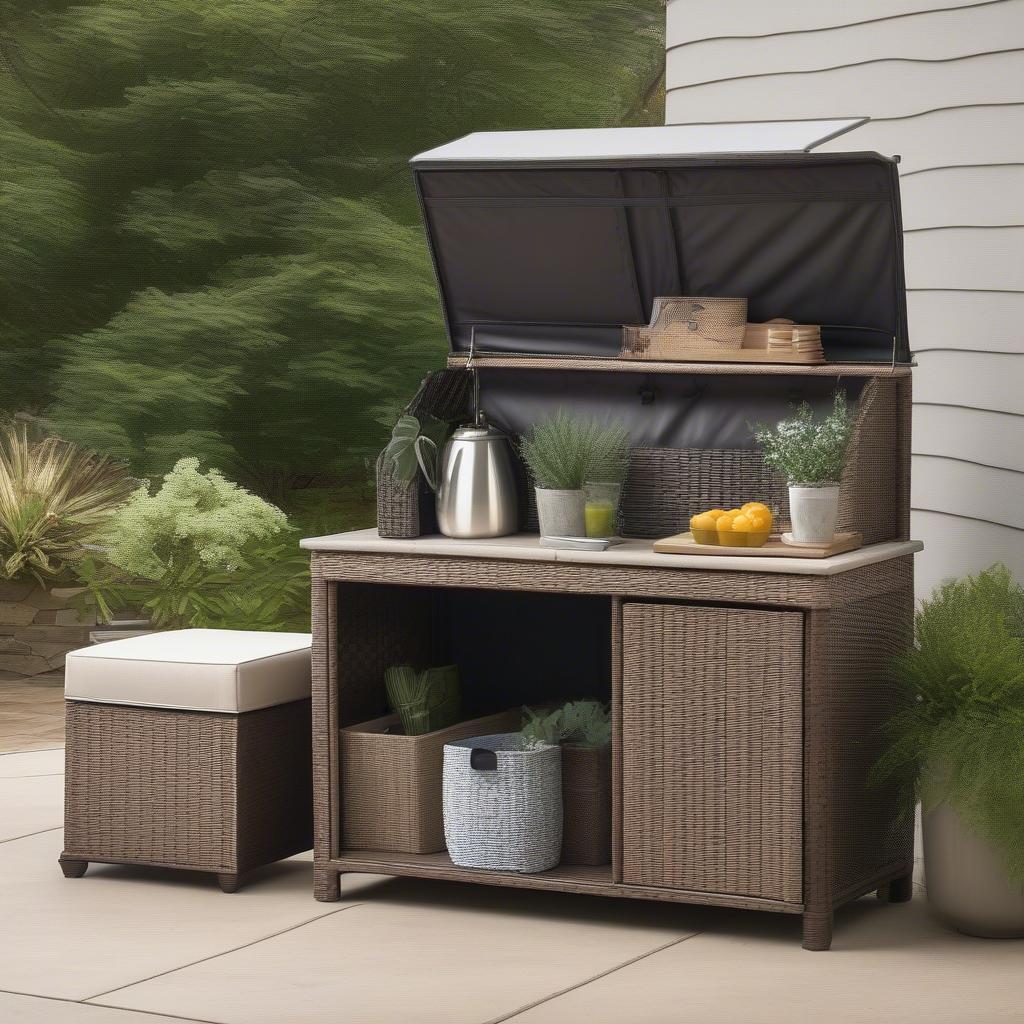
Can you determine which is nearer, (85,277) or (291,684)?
(291,684)

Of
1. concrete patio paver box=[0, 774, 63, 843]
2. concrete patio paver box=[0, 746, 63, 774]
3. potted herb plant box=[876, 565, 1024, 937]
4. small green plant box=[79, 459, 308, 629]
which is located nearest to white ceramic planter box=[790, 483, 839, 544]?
potted herb plant box=[876, 565, 1024, 937]

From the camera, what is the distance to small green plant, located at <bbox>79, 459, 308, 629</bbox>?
780 centimetres

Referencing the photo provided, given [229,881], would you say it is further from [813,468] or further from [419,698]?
[813,468]

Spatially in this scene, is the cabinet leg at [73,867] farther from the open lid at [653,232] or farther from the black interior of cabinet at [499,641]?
the open lid at [653,232]

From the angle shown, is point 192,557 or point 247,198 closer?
point 192,557

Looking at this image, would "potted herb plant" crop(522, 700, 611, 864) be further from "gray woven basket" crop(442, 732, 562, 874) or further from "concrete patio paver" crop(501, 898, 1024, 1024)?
"concrete patio paver" crop(501, 898, 1024, 1024)

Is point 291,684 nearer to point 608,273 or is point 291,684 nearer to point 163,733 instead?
point 163,733

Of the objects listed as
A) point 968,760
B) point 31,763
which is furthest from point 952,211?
point 31,763

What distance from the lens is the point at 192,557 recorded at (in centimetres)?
797

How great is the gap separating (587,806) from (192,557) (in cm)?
404

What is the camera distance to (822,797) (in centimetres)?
386

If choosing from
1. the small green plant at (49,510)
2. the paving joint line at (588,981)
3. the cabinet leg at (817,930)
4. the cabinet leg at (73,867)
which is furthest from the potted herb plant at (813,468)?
the small green plant at (49,510)

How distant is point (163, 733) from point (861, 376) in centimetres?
184

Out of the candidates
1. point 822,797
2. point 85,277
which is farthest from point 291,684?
point 85,277
